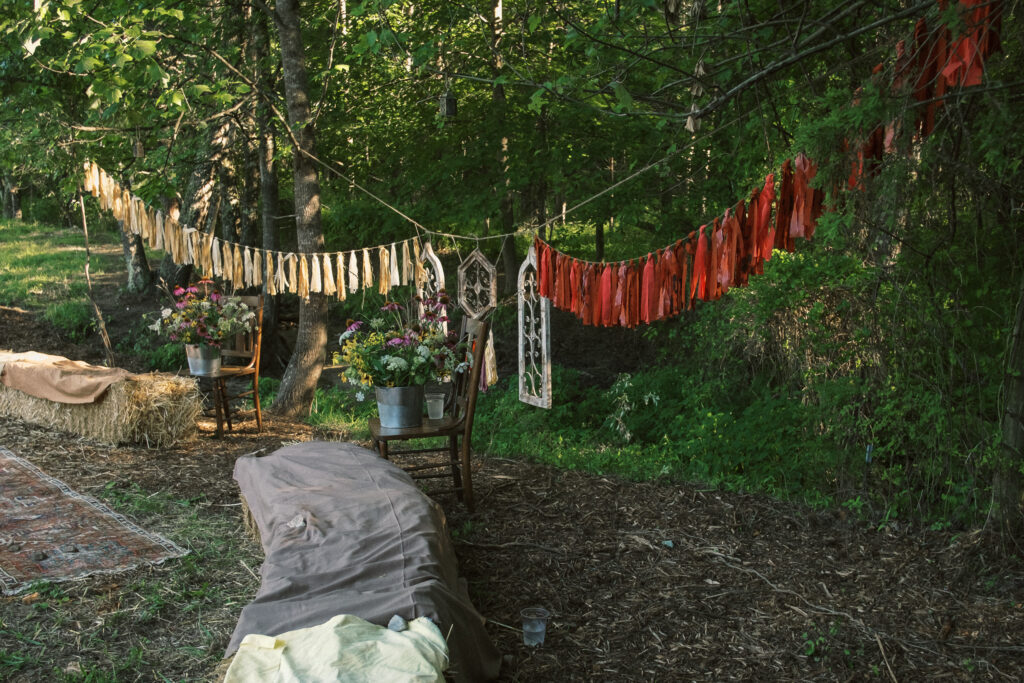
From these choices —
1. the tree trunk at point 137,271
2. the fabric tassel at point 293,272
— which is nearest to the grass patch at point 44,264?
the tree trunk at point 137,271

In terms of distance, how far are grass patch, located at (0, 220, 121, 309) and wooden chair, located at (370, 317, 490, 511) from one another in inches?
329

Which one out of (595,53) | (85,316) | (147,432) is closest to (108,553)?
(147,432)

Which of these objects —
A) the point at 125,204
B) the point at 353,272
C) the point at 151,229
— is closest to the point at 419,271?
the point at 353,272

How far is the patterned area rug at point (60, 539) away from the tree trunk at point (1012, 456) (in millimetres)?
3831

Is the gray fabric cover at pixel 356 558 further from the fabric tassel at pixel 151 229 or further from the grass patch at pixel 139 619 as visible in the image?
the fabric tassel at pixel 151 229

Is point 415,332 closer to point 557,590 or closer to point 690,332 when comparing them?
point 557,590

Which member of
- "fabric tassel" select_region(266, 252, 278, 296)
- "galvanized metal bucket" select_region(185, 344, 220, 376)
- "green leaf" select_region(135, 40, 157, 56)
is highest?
"green leaf" select_region(135, 40, 157, 56)

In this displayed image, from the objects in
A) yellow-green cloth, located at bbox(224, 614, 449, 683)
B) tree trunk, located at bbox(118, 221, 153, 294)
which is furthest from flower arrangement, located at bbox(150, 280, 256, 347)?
tree trunk, located at bbox(118, 221, 153, 294)

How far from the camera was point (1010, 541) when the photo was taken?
396 cm

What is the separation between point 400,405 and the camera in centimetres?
449

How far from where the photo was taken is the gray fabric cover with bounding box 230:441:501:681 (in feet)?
8.41

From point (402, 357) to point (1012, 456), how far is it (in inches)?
118

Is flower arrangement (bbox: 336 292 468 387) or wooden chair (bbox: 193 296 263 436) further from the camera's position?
wooden chair (bbox: 193 296 263 436)

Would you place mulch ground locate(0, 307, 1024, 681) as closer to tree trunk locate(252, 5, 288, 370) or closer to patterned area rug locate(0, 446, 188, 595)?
patterned area rug locate(0, 446, 188, 595)
